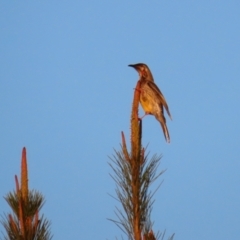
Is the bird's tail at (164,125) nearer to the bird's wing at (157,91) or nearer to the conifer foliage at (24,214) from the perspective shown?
the bird's wing at (157,91)

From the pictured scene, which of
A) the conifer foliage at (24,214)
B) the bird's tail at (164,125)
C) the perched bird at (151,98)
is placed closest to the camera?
the conifer foliage at (24,214)

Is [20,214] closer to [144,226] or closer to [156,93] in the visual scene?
[144,226]

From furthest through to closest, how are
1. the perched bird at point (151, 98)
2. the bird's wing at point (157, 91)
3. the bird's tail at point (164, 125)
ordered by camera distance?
1. the bird's tail at point (164, 125)
2. the bird's wing at point (157, 91)
3. the perched bird at point (151, 98)

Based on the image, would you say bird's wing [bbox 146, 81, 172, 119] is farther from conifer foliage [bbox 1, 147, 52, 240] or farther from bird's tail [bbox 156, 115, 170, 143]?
conifer foliage [bbox 1, 147, 52, 240]

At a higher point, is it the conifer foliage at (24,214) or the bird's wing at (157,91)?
the bird's wing at (157,91)

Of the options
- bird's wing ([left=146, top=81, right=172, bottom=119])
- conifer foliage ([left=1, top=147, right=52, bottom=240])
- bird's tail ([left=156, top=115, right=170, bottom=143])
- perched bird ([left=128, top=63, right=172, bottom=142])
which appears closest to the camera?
conifer foliage ([left=1, top=147, right=52, bottom=240])

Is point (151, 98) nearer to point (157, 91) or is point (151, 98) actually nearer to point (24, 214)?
point (157, 91)

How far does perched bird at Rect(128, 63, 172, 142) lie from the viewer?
6550mm

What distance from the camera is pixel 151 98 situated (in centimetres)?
748

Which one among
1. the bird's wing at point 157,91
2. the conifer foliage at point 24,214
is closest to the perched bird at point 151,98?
the bird's wing at point 157,91

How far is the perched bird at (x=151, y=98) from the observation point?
655 cm

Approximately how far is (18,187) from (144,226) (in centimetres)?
81

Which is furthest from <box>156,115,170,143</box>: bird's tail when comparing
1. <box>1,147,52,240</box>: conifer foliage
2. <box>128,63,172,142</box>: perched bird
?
<box>1,147,52,240</box>: conifer foliage

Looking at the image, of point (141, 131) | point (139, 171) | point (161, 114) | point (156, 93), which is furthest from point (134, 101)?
point (161, 114)
